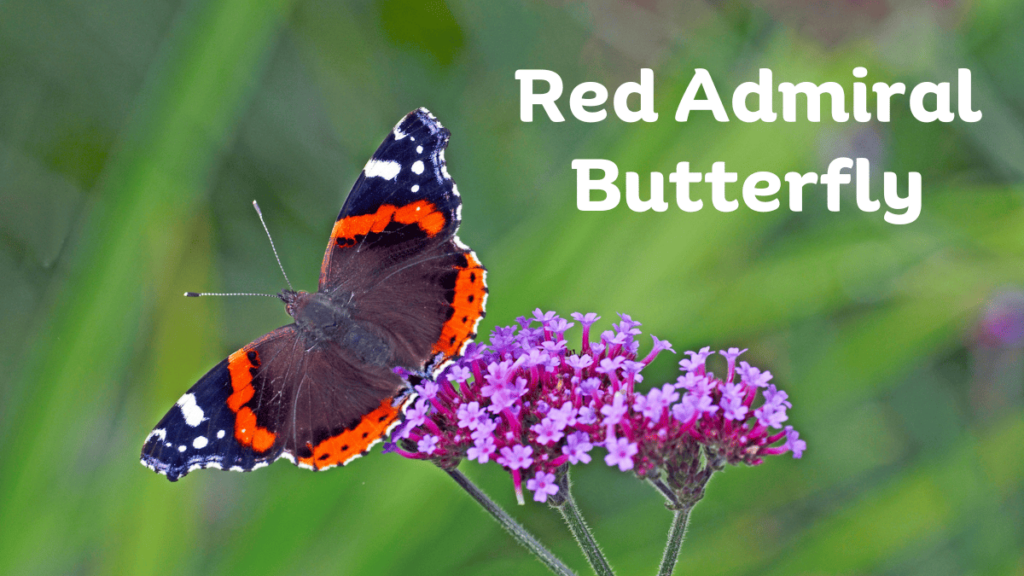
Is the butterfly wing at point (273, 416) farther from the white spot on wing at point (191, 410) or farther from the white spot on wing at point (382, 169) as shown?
the white spot on wing at point (382, 169)

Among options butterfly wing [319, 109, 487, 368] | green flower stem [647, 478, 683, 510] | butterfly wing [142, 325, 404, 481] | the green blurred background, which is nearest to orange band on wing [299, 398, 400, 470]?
butterfly wing [142, 325, 404, 481]

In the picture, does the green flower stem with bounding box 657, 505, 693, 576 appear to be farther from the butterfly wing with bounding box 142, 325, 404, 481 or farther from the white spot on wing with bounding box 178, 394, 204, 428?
the white spot on wing with bounding box 178, 394, 204, 428

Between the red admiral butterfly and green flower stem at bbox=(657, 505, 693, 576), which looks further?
the red admiral butterfly

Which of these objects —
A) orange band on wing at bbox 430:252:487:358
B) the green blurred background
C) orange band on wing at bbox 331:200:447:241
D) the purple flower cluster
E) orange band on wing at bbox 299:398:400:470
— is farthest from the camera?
the green blurred background

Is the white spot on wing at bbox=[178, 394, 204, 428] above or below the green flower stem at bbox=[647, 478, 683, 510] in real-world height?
below

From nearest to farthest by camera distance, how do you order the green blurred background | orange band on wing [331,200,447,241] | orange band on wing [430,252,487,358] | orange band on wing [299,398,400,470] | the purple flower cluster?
the purple flower cluster < orange band on wing [299,398,400,470] < orange band on wing [430,252,487,358] < orange band on wing [331,200,447,241] < the green blurred background

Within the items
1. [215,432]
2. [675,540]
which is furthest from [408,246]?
[675,540]

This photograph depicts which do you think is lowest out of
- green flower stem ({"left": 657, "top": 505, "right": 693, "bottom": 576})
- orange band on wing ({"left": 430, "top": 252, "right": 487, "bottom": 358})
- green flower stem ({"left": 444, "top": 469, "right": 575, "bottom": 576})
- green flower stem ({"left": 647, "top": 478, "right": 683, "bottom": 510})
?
green flower stem ({"left": 444, "top": 469, "right": 575, "bottom": 576})

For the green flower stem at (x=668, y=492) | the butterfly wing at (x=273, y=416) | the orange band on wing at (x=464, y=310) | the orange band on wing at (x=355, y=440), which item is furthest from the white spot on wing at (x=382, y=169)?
the green flower stem at (x=668, y=492)
